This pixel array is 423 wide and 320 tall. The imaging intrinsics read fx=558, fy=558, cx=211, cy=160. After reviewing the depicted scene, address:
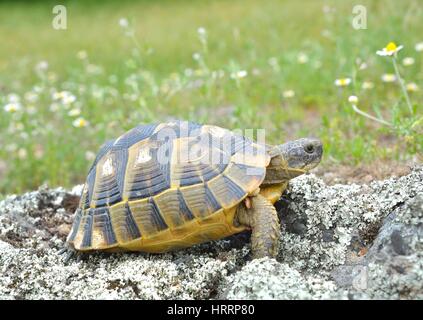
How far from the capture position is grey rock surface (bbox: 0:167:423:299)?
2455mm

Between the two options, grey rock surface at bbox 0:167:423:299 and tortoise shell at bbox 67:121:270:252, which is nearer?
grey rock surface at bbox 0:167:423:299

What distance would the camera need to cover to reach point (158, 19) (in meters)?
14.7

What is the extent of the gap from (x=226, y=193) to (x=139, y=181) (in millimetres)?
504

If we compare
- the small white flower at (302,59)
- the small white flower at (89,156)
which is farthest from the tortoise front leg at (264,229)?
the small white flower at (302,59)

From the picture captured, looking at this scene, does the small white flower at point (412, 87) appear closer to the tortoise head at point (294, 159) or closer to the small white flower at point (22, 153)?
the tortoise head at point (294, 159)

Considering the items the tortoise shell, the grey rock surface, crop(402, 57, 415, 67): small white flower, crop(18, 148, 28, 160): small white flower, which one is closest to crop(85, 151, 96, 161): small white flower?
crop(18, 148, 28, 160): small white flower

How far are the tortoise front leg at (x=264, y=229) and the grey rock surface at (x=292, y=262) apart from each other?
0.41 feet

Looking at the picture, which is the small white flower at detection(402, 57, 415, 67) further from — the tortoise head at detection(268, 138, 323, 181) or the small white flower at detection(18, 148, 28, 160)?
the small white flower at detection(18, 148, 28, 160)

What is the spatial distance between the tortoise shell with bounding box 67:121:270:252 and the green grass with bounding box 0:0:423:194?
1379 millimetres

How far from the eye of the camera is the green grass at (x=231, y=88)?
16.3 ft

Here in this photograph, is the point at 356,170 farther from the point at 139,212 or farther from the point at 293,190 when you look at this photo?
the point at 139,212

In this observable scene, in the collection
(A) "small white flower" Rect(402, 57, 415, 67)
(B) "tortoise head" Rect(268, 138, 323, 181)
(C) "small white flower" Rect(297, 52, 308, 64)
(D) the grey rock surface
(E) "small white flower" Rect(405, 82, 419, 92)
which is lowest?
(D) the grey rock surface

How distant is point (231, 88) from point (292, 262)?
11.6ft

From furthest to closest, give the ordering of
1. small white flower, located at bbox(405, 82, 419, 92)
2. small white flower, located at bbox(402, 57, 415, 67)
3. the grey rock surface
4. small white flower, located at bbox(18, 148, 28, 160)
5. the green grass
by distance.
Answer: small white flower, located at bbox(18, 148, 28, 160), small white flower, located at bbox(402, 57, 415, 67), small white flower, located at bbox(405, 82, 419, 92), the green grass, the grey rock surface
